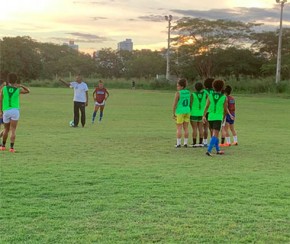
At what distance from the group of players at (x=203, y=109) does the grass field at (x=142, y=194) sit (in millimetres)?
658

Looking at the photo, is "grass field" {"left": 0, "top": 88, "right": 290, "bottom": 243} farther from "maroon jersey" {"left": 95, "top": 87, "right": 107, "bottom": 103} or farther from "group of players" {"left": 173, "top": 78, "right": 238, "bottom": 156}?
"maroon jersey" {"left": 95, "top": 87, "right": 107, "bottom": 103}

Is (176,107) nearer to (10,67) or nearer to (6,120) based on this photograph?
(6,120)

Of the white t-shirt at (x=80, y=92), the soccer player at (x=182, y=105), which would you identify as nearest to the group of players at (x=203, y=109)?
the soccer player at (x=182, y=105)

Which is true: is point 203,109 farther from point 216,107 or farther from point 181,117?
point 216,107

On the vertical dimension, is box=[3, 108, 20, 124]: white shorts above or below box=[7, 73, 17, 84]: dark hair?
below

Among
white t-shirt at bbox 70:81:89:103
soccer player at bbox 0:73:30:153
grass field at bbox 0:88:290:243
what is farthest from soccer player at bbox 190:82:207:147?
white t-shirt at bbox 70:81:89:103

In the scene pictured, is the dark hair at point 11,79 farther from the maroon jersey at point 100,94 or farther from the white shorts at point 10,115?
the maroon jersey at point 100,94

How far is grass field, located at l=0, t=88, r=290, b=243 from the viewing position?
4906mm

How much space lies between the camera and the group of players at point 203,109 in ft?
35.0

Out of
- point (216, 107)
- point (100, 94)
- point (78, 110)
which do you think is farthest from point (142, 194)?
point (100, 94)

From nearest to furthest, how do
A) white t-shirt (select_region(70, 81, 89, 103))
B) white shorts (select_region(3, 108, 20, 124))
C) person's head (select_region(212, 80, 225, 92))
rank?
white shorts (select_region(3, 108, 20, 124)) → person's head (select_region(212, 80, 225, 92)) → white t-shirt (select_region(70, 81, 89, 103))

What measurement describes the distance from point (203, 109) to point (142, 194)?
583cm

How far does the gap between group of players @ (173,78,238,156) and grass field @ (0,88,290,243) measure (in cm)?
66

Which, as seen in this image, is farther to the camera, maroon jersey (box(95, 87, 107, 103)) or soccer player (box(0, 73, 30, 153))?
maroon jersey (box(95, 87, 107, 103))
